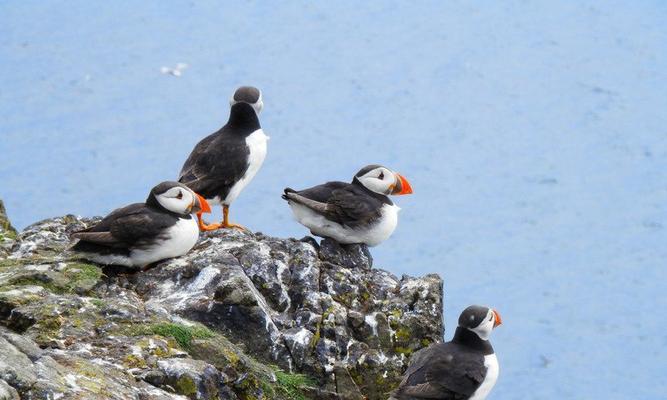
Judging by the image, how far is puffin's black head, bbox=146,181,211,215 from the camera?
21.4ft

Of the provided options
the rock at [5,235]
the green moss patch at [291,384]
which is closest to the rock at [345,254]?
the green moss patch at [291,384]

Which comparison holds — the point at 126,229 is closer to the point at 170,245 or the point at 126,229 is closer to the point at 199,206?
the point at 170,245

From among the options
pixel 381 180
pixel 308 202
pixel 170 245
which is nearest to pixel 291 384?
pixel 170 245

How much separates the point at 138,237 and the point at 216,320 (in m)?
0.70

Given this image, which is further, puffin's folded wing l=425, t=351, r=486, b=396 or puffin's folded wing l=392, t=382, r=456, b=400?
puffin's folded wing l=425, t=351, r=486, b=396

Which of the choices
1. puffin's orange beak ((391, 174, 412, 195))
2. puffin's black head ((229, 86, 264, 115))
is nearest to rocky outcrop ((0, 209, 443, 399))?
puffin's orange beak ((391, 174, 412, 195))

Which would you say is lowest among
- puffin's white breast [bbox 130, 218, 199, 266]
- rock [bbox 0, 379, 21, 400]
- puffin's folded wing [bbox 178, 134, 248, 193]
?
puffin's folded wing [bbox 178, 134, 248, 193]

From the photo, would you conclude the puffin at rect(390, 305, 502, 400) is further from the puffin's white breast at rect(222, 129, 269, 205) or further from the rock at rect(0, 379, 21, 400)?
the rock at rect(0, 379, 21, 400)

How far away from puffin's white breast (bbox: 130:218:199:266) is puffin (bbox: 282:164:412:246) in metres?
0.90

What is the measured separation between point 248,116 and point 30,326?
291cm

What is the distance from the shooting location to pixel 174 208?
650 centimetres

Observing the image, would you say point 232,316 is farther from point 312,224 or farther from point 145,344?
point 312,224

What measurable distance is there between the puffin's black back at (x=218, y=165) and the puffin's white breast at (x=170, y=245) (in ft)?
3.44

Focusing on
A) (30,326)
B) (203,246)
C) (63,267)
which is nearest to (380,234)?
(203,246)
